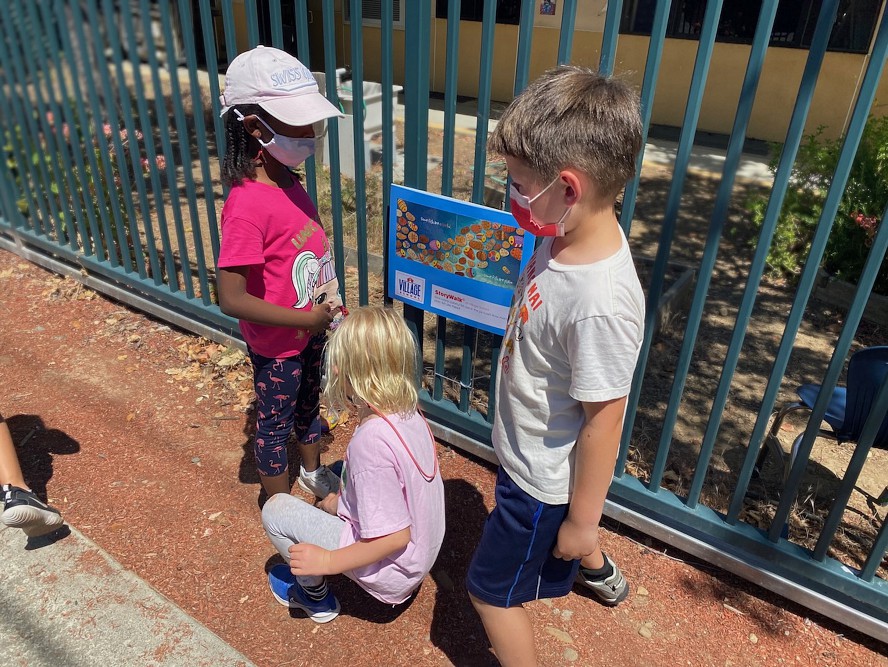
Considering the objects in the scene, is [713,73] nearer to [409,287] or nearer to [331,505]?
[409,287]

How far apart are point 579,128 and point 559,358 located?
0.54m

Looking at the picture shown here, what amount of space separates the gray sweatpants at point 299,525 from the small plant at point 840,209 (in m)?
3.80

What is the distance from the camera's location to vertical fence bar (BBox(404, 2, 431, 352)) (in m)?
2.60

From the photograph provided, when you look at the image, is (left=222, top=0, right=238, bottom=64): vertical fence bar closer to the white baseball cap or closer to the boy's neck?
the white baseball cap

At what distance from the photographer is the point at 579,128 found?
1.49 m

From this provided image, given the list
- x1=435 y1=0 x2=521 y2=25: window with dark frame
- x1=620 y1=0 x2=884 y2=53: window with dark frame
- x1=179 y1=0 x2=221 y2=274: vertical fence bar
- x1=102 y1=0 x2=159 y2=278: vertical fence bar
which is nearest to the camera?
x1=179 y1=0 x2=221 y2=274: vertical fence bar

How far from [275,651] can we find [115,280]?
10.1 feet

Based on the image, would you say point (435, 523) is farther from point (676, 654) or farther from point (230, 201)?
point (230, 201)

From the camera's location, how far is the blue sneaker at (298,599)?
2.38 meters

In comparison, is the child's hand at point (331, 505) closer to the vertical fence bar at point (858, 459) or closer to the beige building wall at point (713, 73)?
the vertical fence bar at point (858, 459)

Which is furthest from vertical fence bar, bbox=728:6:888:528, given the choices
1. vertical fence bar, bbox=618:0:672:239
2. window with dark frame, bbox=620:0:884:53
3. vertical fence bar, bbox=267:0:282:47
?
window with dark frame, bbox=620:0:884:53

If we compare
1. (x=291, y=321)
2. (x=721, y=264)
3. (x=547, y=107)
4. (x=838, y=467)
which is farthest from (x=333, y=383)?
(x=721, y=264)

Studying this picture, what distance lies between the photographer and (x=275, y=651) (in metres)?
2.30

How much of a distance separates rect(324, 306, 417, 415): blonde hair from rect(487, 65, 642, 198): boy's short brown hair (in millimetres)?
652
